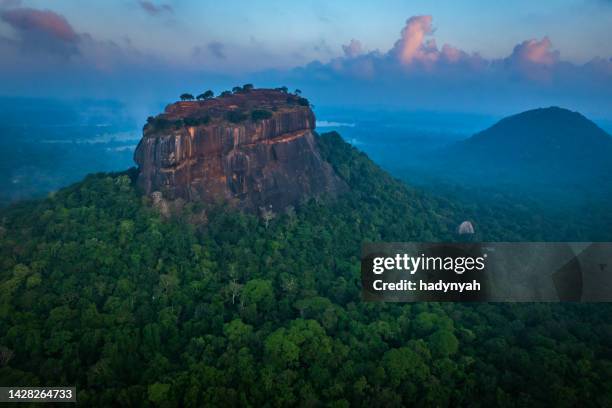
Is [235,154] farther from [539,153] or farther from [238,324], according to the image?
[539,153]

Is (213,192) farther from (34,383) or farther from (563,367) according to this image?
(563,367)

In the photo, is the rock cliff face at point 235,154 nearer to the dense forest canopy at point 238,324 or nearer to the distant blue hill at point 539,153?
the dense forest canopy at point 238,324

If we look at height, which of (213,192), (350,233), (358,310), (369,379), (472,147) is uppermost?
(472,147)

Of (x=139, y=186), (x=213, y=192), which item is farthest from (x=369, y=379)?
(x=139, y=186)

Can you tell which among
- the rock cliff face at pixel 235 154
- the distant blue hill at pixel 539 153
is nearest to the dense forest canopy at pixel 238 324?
the rock cliff face at pixel 235 154

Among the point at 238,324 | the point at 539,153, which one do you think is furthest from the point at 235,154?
the point at 539,153

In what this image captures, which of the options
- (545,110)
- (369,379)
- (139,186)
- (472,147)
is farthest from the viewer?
(472,147)

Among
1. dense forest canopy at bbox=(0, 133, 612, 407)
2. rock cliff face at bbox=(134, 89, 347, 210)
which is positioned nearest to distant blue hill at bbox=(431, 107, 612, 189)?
rock cliff face at bbox=(134, 89, 347, 210)
